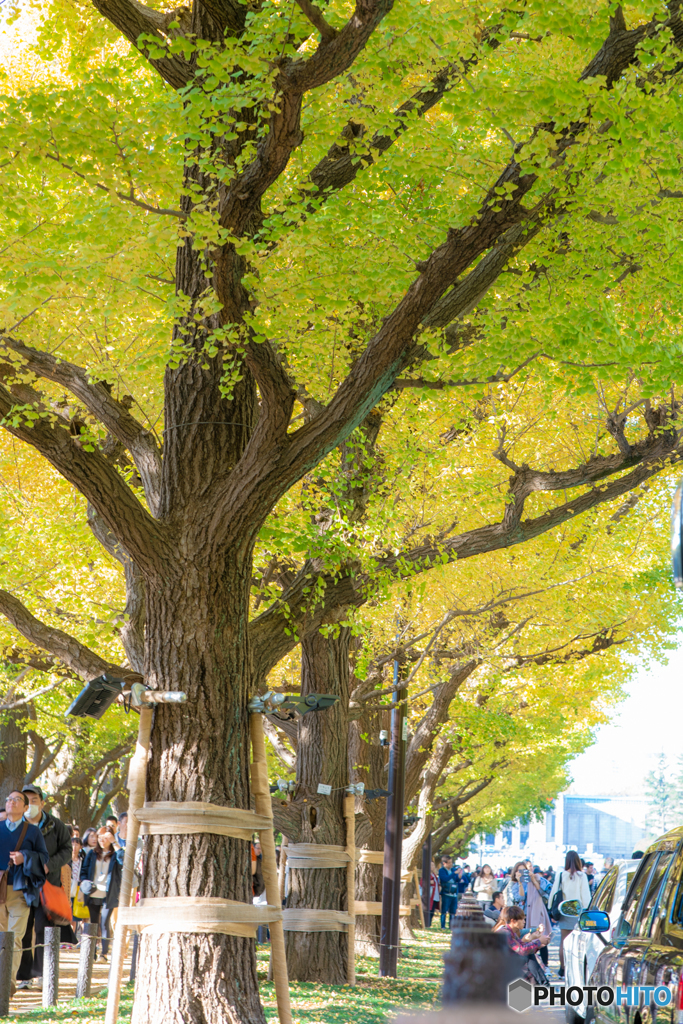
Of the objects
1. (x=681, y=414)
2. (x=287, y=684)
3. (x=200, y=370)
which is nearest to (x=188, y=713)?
(x=200, y=370)

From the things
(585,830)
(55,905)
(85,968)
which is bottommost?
(85,968)

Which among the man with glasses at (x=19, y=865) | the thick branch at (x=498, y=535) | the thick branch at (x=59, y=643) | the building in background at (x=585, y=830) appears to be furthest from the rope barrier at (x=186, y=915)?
the building in background at (x=585, y=830)

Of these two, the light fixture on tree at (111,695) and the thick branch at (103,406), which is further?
the thick branch at (103,406)

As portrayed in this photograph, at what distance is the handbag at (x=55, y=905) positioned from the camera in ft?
35.2

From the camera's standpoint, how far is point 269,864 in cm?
800

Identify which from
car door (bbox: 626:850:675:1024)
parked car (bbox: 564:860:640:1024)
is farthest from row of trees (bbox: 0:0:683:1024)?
parked car (bbox: 564:860:640:1024)

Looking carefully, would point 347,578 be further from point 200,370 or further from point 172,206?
point 172,206

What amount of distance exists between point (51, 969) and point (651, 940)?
6552 millimetres

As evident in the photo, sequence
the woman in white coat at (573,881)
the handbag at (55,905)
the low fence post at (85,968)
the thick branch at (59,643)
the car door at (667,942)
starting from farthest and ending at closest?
the woman in white coat at (573,881)
the handbag at (55,905)
the low fence post at (85,968)
the thick branch at (59,643)
the car door at (667,942)

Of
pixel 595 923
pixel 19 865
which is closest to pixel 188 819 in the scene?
pixel 595 923

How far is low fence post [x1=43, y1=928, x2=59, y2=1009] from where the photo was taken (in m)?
9.64

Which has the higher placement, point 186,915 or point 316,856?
point 316,856

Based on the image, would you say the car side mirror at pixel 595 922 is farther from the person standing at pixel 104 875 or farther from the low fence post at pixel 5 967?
the person standing at pixel 104 875

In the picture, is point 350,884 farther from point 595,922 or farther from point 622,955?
point 622,955
